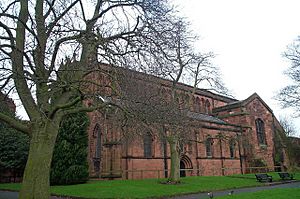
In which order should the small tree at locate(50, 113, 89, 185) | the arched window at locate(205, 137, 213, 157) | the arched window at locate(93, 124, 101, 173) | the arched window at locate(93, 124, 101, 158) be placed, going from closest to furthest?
the small tree at locate(50, 113, 89, 185) < the arched window at locate(93, 124, 101, 173) < the arched window at locate(93, 124, 101, 158) < the arched window at locate(205, 137, 213, 157)

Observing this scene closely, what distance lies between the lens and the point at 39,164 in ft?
34.8

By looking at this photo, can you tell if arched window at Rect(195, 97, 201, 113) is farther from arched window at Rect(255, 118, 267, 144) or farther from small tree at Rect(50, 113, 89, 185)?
small tree at Rect(50, 113, 89, 185)

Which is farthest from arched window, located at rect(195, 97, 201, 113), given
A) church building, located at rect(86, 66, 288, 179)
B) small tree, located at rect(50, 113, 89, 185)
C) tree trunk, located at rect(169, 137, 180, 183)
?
small tree, located at rect(50, 113, 89, 185)

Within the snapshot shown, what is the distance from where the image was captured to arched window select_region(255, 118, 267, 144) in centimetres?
4116

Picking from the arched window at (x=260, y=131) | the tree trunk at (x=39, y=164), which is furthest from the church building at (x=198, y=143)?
the tree trunk at (x=39, y=164)

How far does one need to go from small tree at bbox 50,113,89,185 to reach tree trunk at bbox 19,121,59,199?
33.1ft

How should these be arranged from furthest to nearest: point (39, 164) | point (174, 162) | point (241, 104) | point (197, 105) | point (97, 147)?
point (197, 105) < point (241, 104) < point (97, 147) < point (174, 162) < point (39, 164)

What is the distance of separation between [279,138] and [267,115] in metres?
3.84

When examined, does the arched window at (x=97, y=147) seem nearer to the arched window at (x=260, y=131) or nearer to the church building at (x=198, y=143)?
the church building at (x=198, y=143)

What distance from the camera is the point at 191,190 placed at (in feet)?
58.7

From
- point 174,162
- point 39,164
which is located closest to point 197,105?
point 174,162

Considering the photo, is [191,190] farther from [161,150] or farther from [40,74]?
[40,74]

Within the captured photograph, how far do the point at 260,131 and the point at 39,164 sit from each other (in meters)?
37.4

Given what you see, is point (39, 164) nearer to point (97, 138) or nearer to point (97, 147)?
point (97, 147)
